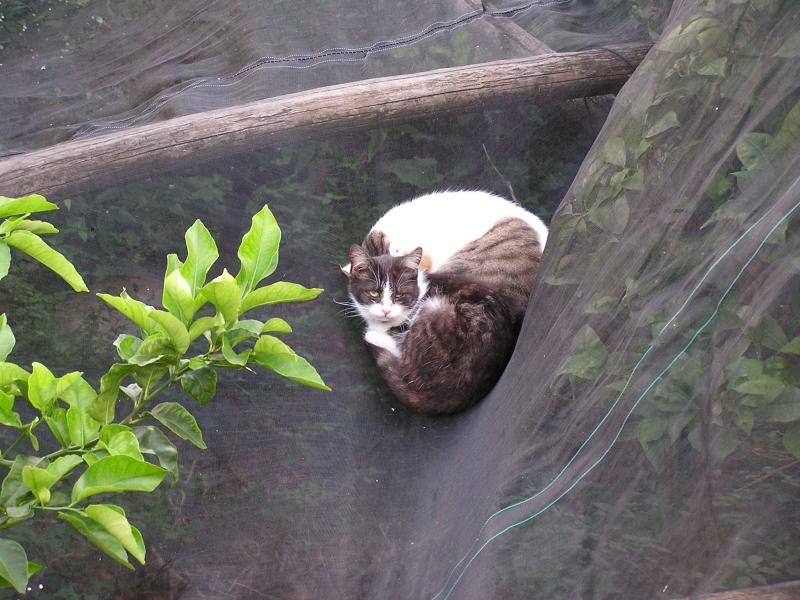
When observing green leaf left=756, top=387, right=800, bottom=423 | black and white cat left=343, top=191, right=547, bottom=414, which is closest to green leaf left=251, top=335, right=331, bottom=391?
green leaf left=756, top=387, right=800, bottom=423

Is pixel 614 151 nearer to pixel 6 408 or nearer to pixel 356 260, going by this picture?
pixel 356 260

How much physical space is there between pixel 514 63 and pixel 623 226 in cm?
91

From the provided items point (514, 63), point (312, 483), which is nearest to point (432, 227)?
point (514, 63)

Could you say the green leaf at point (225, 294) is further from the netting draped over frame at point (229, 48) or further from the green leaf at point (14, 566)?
the netting draped over frame at point (229, 48)

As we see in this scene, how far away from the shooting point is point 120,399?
5.69 feet

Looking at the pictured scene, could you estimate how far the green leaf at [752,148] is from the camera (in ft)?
3.40

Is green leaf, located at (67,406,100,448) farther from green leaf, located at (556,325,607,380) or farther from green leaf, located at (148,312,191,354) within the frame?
green leaf, located at (556,325,607,380)

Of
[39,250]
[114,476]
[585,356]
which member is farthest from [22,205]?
[585,356]

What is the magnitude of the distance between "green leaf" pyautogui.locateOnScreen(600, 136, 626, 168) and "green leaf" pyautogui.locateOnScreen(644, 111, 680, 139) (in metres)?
0.06

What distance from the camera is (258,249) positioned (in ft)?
3.46

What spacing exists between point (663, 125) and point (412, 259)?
45.2 inches

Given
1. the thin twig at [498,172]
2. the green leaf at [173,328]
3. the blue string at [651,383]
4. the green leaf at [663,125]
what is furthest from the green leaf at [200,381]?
the thin twig at [498,172]

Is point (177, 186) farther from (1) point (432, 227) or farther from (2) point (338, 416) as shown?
(1) point (432, 227)

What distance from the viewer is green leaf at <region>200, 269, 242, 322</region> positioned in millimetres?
975
